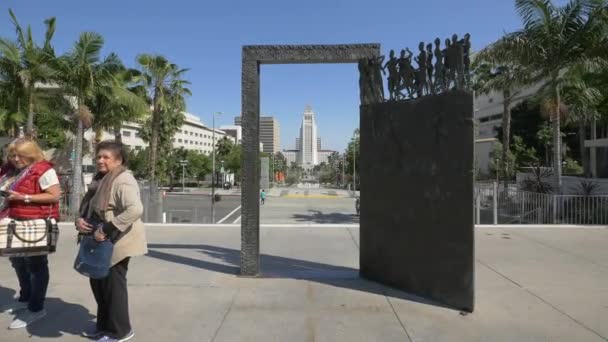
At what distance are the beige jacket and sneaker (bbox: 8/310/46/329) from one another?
1.31 meters

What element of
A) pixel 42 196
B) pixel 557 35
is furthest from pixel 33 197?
pixel 557 35

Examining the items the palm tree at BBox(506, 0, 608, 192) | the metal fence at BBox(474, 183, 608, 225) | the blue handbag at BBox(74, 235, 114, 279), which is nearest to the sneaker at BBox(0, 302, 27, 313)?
the blue handbag at BBox(74, 235, 114, 279)

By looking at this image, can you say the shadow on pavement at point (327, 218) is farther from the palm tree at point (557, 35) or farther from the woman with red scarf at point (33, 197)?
the woman with red scarf at point (33, 197)

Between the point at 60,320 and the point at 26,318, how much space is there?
285 mm

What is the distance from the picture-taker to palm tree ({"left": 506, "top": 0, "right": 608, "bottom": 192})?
1349cm

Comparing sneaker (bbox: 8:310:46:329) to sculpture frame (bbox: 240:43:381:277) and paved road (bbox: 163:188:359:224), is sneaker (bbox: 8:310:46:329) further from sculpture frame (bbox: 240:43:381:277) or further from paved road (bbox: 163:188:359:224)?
paved road (bbox: 163:188:359:224)

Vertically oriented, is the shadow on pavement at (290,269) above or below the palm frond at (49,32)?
below

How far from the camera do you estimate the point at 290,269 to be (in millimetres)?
6582

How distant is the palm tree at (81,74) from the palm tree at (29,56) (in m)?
0.37

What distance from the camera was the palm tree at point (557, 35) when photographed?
1349 centimetres

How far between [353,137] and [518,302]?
49.8 meters

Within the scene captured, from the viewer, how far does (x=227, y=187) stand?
58188mm

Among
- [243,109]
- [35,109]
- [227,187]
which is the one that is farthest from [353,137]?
[243,109]

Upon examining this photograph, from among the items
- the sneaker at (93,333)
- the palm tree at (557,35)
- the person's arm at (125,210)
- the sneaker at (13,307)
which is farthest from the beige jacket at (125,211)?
the palm tree at (557,35)
